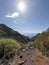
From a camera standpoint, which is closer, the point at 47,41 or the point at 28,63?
the point at 28,63

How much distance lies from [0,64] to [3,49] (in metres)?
17.9

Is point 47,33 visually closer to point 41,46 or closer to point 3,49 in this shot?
point 41,46

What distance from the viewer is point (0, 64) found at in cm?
3484

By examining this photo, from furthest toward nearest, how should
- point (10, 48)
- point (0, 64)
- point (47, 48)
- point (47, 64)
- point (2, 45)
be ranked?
point (2, 45), point (10, 48), point (47, 48), point (0, 64), point (47, 64)

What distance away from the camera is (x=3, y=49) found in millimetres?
52562

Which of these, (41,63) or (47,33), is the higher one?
(47,33)

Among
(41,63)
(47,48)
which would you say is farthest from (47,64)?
(47,48)

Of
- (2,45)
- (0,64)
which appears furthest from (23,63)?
(2,45)

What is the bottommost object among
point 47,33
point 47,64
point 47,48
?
point 47,64

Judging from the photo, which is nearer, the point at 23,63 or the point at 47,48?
the point at 23,63

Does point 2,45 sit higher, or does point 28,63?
point 2,45

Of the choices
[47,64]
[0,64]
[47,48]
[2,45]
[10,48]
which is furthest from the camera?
[2,45]

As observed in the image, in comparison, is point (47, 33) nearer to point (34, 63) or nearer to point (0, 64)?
point (0, 64)

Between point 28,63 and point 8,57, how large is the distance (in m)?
10.6
